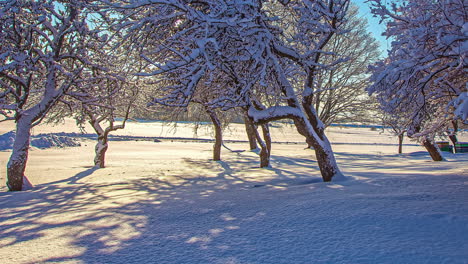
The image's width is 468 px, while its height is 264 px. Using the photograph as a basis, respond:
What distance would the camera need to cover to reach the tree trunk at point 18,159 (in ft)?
26.6

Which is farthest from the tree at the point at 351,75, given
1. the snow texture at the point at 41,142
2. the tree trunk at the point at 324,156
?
the snow texture at the point at 41,142

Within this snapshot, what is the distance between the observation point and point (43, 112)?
8336mm

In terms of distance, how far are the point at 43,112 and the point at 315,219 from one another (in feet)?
26.1

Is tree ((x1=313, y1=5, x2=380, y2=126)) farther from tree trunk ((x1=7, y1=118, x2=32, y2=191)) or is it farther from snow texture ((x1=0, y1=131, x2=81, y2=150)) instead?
snow texture ((x1=0, y1=131, x2=81, y2=150))

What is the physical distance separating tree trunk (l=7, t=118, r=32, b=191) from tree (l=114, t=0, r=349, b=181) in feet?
14.1

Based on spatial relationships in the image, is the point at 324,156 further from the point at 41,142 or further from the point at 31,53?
the point at 41,142

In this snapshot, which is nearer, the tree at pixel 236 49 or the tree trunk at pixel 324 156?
the tree at pixel 236 49

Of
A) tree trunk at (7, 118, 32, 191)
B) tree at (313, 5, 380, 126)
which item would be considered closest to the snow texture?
A: tree trunk at (7, 118, 32, 191)

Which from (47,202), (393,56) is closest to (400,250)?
(393,56)

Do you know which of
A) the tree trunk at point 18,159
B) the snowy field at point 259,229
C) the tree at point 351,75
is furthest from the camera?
the tree at point 351,75

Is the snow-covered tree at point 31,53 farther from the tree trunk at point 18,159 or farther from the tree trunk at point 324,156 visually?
the tree trunk at point 324,156

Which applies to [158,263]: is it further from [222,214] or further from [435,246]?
[435,246]

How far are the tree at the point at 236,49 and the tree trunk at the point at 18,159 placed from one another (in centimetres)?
429

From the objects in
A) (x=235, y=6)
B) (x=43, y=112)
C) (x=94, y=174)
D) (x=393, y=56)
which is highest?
(x=235, y=6)
